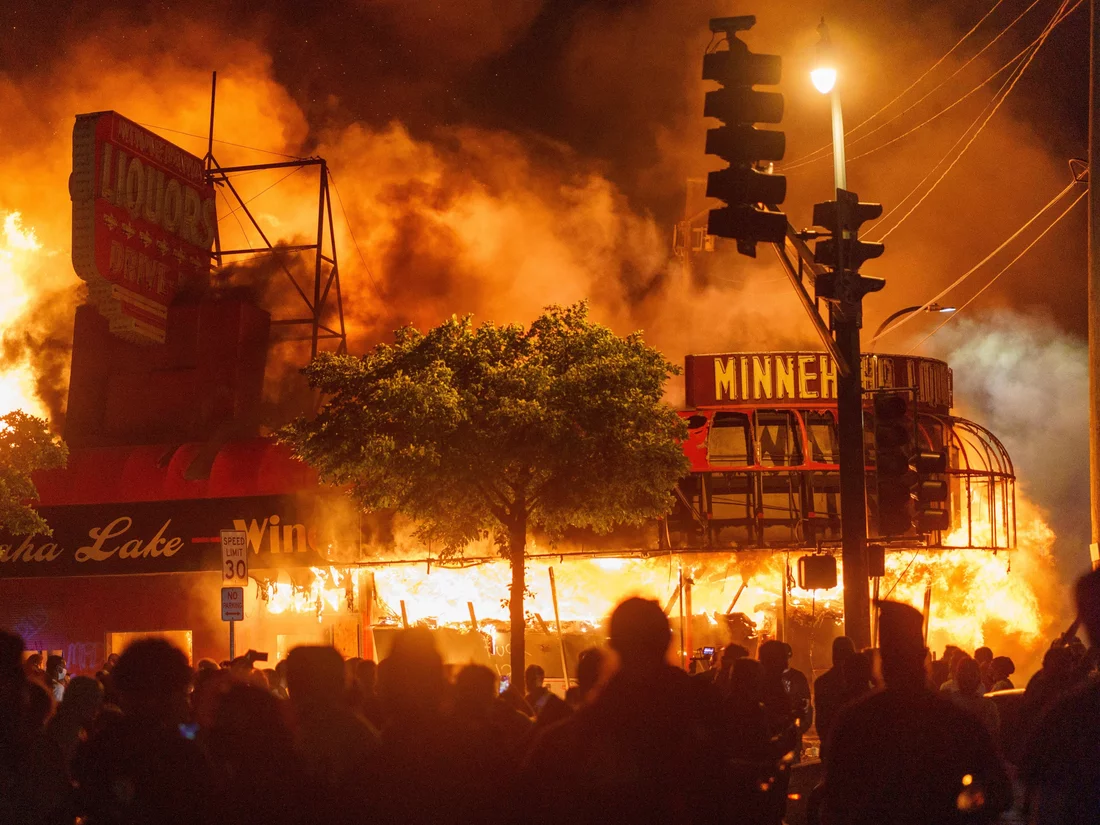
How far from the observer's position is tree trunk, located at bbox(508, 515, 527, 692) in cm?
2086

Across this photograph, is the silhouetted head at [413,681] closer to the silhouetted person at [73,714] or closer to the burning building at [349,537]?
the silhouetted person at [73,714]

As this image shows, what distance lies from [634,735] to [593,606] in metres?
25.1

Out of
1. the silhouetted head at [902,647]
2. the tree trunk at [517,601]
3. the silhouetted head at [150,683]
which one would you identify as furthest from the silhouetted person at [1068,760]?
the tree trunk at [517,601]

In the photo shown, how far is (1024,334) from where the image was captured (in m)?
45.7

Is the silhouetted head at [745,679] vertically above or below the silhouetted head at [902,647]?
below

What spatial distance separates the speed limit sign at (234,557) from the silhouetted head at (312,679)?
11.2 m

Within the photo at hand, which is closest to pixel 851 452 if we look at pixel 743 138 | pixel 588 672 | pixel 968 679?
pixel 968 679

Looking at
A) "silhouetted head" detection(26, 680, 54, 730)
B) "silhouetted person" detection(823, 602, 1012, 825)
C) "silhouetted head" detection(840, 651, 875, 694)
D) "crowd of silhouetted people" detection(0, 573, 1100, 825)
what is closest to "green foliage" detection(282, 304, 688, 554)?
"silhouetted head" detection(840, 651, 875, 694)

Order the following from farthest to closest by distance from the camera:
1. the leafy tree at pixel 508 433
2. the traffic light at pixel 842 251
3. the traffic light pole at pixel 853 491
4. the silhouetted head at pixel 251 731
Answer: the leafy tree at pixel 508 433
the traffic light at pixel 842 251
the traffic light pole at pixel 853 491
the silhouetted head at pixel 251 731

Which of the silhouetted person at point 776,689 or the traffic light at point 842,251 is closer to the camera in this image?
the silhouetted person at point 776,689

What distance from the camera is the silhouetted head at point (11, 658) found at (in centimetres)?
563

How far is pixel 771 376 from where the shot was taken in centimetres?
2912

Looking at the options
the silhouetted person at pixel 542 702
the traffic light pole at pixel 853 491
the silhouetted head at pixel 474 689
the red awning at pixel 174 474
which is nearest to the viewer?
the silhouetted head at pixel 474 689

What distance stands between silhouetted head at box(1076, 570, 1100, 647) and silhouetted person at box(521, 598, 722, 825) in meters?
1.59
